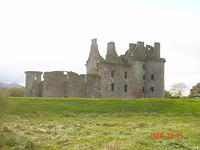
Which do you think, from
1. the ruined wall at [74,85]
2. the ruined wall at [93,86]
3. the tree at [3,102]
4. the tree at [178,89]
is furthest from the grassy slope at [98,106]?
the tree at [178,89]

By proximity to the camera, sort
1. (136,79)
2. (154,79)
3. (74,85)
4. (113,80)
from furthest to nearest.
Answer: (154,79) → (136,79) → (113,80) → (74,85)

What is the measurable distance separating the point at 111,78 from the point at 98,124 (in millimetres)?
31706

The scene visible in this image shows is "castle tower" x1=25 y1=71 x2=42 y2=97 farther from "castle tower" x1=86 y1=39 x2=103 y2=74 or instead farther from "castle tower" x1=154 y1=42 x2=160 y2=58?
"castle tower" x1=154 y1=42 x2=160 y2=58

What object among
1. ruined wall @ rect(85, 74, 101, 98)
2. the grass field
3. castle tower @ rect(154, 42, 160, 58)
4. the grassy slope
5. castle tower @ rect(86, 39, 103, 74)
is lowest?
the grass field

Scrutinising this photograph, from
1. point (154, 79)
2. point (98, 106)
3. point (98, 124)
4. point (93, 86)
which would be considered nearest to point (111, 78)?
point (93, 86)

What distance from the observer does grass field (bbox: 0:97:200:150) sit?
15.9m

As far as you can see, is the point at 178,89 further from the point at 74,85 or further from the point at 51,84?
the point at 51,84

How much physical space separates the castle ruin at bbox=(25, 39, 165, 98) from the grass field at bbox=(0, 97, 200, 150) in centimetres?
1112

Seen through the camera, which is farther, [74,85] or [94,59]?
[94,59]

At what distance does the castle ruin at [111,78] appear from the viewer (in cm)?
5216

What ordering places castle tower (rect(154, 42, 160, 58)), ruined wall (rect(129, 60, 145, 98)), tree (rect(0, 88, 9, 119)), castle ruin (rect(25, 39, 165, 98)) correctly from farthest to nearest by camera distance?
castle tower (rect(154, 42, 160, 58)) < ruined wall (rect(129, 60, 145, 98)) < castle ruin (rect(25, 39, 165, 98)) < tree (rect(0, 88, 9, 119))

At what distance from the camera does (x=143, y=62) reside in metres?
63.4

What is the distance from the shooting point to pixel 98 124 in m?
26.1

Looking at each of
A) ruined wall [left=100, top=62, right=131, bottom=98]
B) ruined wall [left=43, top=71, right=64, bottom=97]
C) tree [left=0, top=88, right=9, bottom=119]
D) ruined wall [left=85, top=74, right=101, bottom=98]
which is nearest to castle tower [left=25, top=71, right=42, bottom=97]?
ruined wall [left=43, top=71, right=64, bottom=97]
